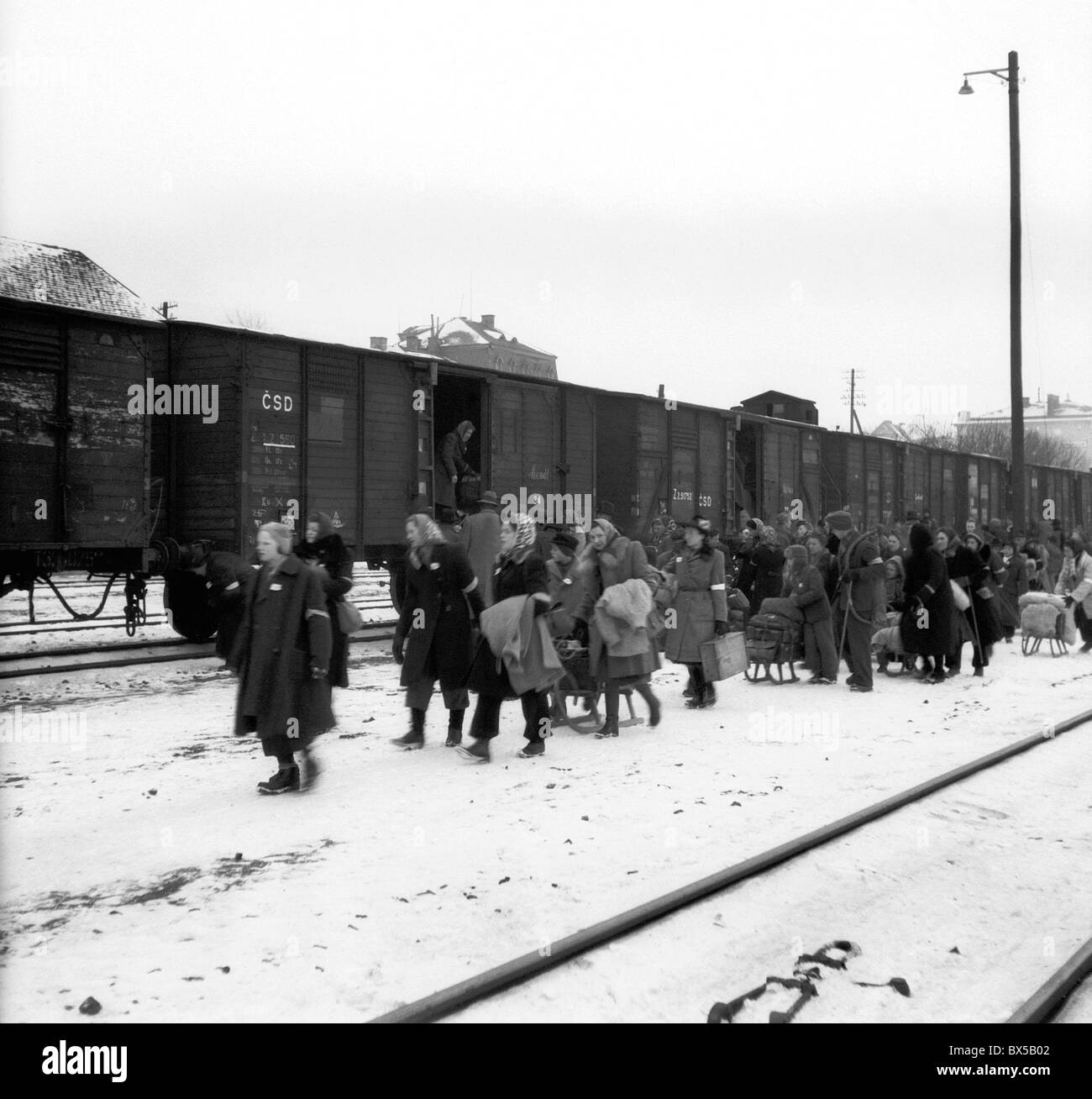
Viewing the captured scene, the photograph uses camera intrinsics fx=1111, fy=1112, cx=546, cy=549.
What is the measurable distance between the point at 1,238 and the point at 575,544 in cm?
808

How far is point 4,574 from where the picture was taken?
12141mm

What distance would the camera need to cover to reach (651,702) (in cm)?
938

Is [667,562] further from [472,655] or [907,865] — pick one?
[907,865]

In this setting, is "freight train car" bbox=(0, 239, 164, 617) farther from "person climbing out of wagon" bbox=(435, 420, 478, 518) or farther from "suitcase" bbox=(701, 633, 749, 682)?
"suitcase" bbox=(701, 633, 749, 682)

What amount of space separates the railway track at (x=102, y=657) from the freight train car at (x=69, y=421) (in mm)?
929

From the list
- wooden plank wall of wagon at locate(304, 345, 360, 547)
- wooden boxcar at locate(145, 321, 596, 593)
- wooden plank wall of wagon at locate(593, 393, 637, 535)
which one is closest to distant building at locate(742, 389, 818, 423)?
wooden plank wall of wagon at locate(593, 393, 637, 535)

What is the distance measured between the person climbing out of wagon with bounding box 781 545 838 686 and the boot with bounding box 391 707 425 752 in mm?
4992

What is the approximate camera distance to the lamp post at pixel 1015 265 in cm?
2175

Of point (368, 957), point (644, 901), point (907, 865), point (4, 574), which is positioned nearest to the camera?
→ point (368, 957)

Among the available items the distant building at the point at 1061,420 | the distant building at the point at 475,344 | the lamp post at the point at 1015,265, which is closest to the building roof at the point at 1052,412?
the distant building at the point at 1061,420

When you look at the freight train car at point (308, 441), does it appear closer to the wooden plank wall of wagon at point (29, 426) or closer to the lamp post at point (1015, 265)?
the wooden plank wall of wagon at point (29, 426)

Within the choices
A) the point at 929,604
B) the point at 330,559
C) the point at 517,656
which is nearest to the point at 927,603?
the point at 929,604

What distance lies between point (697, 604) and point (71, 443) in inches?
286
